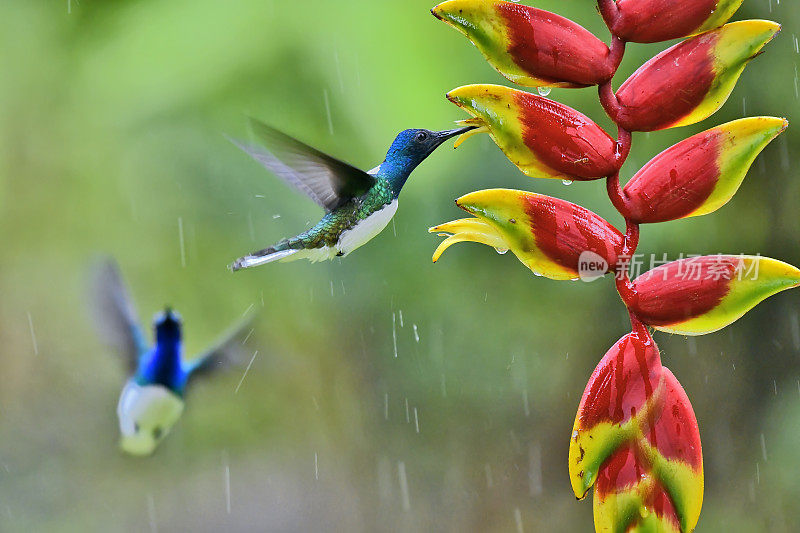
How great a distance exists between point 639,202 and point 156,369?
1.12 meters

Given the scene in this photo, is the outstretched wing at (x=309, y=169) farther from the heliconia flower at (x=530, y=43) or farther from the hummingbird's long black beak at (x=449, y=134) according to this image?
the heliconia flower at (x=530, y=43)

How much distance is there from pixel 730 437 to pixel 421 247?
2.89ft

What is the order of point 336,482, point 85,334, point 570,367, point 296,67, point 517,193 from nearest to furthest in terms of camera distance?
point 517,193
point 296,67
point 570,367
point 85,334
point 336,482

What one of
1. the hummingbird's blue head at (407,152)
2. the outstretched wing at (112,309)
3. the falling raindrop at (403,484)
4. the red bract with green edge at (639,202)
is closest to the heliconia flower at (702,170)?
the red bract with green edge at (639,202)

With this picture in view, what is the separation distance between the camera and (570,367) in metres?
2.01

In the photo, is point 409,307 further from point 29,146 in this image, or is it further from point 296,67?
point 29,146

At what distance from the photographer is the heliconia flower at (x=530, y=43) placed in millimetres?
394

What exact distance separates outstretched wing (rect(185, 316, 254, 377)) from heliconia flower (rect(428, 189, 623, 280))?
921mm

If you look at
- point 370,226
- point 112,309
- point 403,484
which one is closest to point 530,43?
point 370,226

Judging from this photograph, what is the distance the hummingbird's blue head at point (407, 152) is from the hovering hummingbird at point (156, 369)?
669 mm

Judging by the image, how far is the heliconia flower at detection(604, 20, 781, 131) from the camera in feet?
1.30

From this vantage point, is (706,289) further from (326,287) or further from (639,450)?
(326,287)

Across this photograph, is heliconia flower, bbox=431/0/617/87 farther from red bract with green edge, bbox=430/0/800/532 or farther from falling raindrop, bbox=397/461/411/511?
falling raindrop, bbox=397/461/411/511

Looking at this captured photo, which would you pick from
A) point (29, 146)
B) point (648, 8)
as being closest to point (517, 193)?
point (648, 8)
